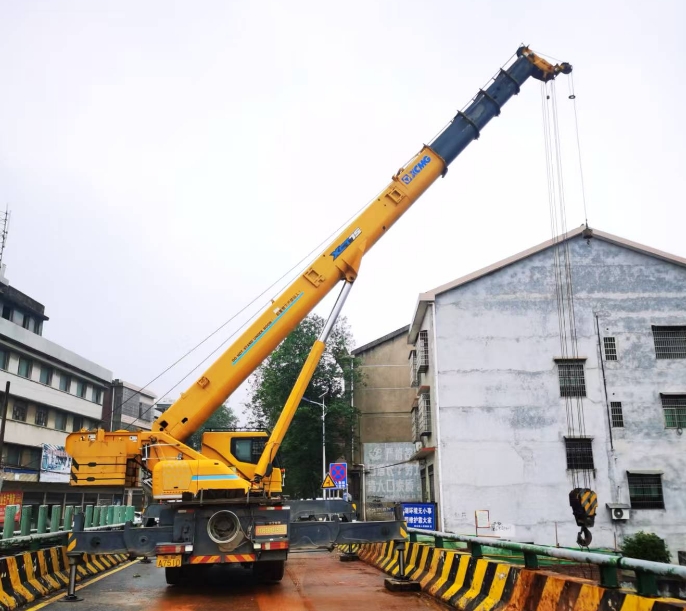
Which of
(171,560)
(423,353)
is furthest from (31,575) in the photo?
(423,353)

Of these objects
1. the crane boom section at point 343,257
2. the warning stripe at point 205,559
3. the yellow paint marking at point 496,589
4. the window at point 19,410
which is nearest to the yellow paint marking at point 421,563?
the yellow paint marking at point 496,589

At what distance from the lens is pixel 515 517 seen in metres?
25.6

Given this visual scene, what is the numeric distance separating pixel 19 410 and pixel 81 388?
966 centimetres

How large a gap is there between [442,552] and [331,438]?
3466 centimetres

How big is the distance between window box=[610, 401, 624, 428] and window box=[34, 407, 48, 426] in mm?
35155

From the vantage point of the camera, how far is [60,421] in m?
46.9

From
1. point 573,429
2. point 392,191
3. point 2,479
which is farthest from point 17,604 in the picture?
point 2,479

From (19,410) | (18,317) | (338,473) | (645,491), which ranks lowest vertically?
(645,491)

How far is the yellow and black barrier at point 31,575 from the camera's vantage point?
9.14 meters

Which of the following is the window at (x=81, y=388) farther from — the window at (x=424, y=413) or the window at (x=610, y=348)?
the window at (x=610, y=348)

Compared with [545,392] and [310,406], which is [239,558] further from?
[310,406]

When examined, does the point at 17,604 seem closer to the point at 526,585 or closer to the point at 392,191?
the point at 526,585

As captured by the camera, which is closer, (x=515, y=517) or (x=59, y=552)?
(x=59, y=552)

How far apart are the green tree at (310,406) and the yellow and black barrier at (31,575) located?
30.7 metres
